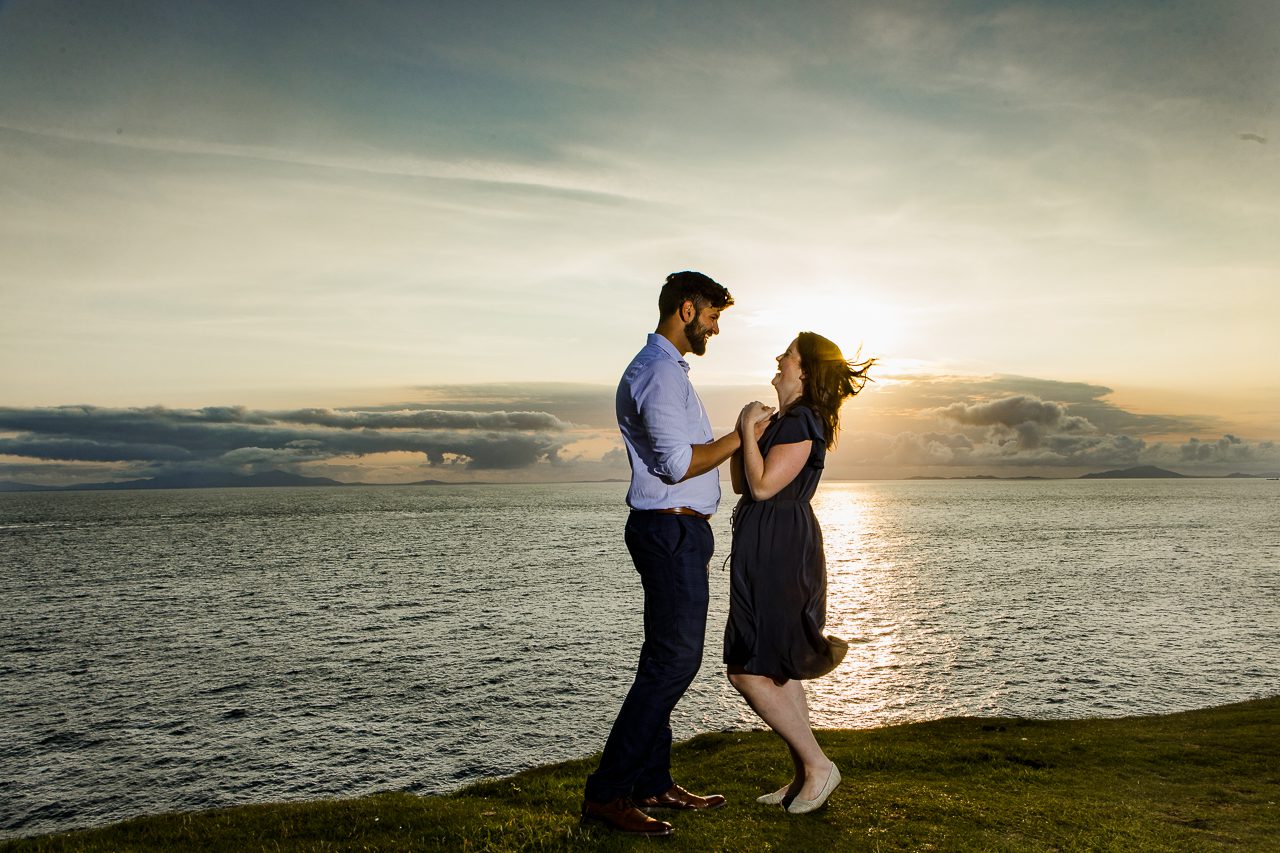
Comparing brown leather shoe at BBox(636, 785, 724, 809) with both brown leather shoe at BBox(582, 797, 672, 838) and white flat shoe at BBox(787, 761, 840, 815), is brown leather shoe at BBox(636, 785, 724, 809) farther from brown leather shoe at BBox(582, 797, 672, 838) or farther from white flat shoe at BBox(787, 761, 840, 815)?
white flat shoe at BBox(787, 761, 840, 815)

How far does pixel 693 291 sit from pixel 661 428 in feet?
3.87

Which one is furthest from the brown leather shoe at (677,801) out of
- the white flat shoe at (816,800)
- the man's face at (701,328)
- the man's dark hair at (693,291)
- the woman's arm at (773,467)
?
the man's dark hair at (693,291)

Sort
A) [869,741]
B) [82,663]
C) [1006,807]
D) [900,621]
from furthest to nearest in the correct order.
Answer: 1. [900,621]
2. [82,663]
3. [869,741]
4. [1006,807]

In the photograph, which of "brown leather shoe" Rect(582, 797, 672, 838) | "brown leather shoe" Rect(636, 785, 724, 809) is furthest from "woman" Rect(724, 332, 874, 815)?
"brown leather shoe" Rect(582, 797, 672, 838)

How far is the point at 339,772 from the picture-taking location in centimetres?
2367

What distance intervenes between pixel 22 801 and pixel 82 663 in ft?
65.1

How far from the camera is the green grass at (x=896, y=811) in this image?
7.08 metres

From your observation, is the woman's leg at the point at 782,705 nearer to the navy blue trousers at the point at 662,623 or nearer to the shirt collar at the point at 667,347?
the navy blue trousers at the point at 662,623

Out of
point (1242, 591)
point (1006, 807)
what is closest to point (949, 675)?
point (1006, 807)

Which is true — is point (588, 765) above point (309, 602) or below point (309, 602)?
above

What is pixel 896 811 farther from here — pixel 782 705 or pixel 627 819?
pixel 627 819

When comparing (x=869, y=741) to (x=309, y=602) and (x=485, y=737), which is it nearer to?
(x=485, y=737)

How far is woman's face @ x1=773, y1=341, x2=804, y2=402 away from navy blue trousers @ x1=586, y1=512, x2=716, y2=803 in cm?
136

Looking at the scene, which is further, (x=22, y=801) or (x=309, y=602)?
(x=309, y=602)
